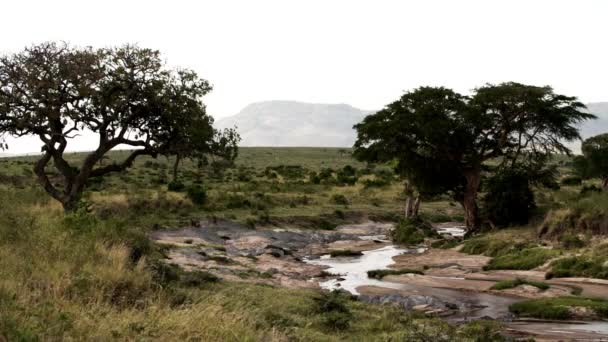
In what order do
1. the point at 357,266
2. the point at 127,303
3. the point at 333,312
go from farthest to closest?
the point at 357,266 → the point at 333,312 → the point at 127,303

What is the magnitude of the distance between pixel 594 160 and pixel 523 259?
120ft

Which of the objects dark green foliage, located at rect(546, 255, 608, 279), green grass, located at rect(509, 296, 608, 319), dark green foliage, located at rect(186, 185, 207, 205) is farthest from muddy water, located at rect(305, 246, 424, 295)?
dark green foliage, located at rect(186, 185, 207, 205)

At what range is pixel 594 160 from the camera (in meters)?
60.6

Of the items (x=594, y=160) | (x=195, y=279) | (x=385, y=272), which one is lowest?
(x=385, y=272)

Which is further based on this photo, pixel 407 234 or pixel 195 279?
pixel 407 234

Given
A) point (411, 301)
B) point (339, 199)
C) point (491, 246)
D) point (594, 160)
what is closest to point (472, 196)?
point (491, 246)

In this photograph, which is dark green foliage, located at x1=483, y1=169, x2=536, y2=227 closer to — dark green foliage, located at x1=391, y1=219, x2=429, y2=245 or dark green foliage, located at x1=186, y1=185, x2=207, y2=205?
dark green foliage, located at x1=391, y1=219, x2=429, y2=245

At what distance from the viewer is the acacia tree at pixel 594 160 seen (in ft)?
194

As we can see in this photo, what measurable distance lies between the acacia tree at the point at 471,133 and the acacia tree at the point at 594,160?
19.9m

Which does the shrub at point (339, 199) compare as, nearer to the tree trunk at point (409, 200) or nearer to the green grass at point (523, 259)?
the tree trunk at point (409, 200)

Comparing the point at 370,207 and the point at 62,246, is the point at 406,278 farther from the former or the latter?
the point at 370,207

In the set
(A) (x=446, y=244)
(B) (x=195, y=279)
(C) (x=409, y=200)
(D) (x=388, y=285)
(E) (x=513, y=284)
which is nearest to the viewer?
(B) (x=195, y=279)

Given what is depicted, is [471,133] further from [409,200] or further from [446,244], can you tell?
[409,200]

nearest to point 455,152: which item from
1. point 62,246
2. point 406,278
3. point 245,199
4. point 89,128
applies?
point 406,278
